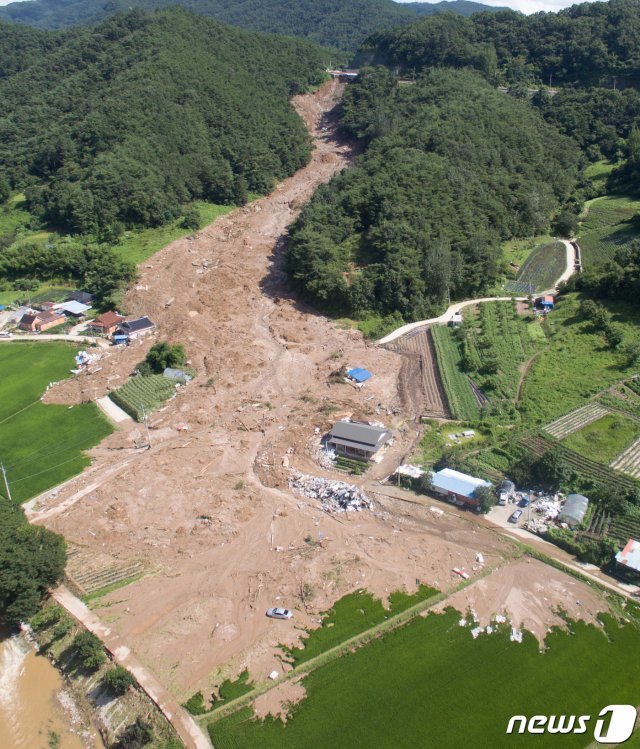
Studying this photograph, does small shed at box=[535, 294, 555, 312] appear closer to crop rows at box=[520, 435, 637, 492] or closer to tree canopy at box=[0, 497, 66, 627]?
crop rows at box=[520, 435, 637, 492]

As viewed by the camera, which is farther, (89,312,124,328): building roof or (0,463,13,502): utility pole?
(89,312,124,328): building roof

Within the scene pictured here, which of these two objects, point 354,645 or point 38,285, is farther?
point 38,285

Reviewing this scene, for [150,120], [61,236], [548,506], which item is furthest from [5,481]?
[150,120]

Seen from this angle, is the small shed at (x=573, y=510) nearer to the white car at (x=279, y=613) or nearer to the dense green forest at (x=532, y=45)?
the white car at (x=279, y=613)

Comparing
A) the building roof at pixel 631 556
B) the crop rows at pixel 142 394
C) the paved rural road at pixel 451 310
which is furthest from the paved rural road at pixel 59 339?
the building roof at pixel 631 556

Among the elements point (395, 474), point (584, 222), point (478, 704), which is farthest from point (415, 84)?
point (478, 704)

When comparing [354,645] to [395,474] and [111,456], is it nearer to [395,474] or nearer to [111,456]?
[395,474]

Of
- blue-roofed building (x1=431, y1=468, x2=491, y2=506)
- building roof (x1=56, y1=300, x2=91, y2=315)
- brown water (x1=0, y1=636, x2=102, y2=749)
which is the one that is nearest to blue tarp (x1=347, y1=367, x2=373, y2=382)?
blue-roofed building (x1=431, y1=468, x2=491, y2=506)
